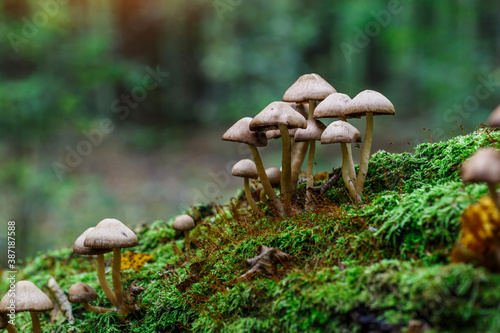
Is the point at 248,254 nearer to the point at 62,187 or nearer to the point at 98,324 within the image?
the point at 98,324

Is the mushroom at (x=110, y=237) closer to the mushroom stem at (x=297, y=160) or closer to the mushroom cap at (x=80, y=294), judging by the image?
the mushroom cap at (x=80, y=294)

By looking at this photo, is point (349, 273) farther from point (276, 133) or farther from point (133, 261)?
point (133, 261)

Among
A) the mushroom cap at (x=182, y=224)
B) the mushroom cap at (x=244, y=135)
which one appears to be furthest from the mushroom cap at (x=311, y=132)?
the mushroom cap at (x=182, y=224)

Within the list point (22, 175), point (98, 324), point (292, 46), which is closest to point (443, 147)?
point (98, 324)

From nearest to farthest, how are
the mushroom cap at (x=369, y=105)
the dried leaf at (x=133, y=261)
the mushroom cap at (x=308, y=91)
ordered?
the mushroom cap at (x=369, y=105) < the mushroom cap at (x=308, y=91) < the dried leaf at (x=133, y=261)

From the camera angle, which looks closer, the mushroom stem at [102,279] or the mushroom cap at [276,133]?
the mushroom stem at [102,279]

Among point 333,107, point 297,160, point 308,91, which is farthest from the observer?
point 297,160

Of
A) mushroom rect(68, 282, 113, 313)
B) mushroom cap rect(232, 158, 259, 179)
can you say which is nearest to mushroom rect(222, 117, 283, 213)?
mushroom cap rect(232, 158, 259, 179)

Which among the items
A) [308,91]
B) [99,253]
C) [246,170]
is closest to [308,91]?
[308,91]

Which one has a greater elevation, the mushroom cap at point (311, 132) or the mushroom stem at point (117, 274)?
the mushroom cap at point (311, 132)
